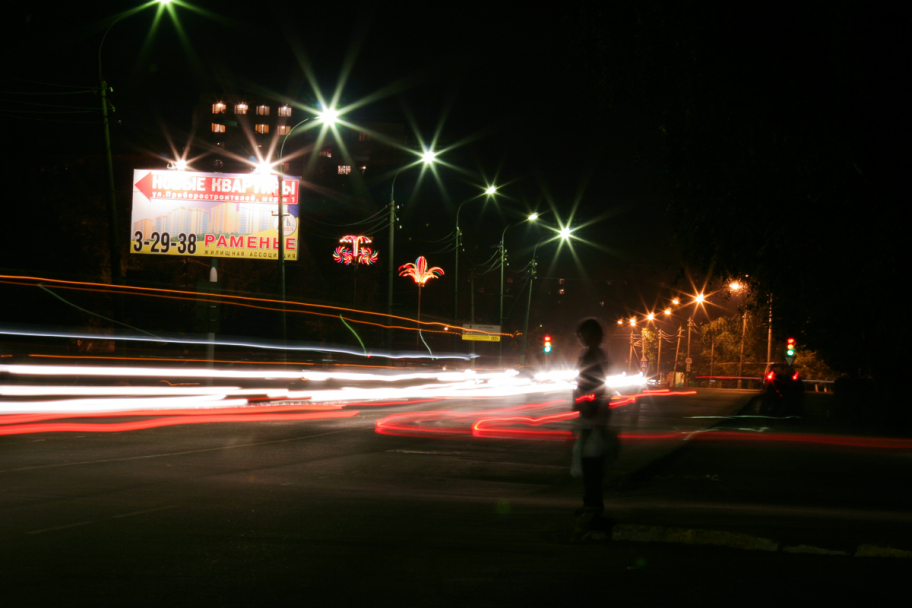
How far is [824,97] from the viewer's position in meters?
9.77

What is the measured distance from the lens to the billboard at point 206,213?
116ft

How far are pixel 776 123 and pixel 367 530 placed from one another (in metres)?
6.57

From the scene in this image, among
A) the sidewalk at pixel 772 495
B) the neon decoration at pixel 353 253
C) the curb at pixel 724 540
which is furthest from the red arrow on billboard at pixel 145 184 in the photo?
the curb at pixel 724 540

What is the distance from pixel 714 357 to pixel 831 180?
72.4m

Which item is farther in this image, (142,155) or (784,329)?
(142,155)

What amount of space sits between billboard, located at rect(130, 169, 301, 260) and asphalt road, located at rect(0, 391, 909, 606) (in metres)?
21.8

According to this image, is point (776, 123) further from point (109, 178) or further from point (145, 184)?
point (145, 184)

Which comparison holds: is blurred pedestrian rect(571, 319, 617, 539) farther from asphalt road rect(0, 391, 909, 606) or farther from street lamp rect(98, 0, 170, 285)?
street lamp rect(98, 0, 170, 285)

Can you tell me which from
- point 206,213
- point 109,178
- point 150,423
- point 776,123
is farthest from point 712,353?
point 776,123

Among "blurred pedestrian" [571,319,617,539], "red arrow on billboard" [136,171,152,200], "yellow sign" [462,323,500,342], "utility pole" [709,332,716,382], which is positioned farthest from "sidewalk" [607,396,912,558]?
"utility pole" [709,332,716,382]

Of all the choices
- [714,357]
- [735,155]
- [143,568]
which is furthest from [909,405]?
[714,357]

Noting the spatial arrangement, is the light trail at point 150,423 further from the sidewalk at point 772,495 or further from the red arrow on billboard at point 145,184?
the red arrow on billboard at point 145,184

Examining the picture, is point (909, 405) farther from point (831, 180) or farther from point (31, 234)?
point (31, 234)

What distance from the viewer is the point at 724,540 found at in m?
7.34
